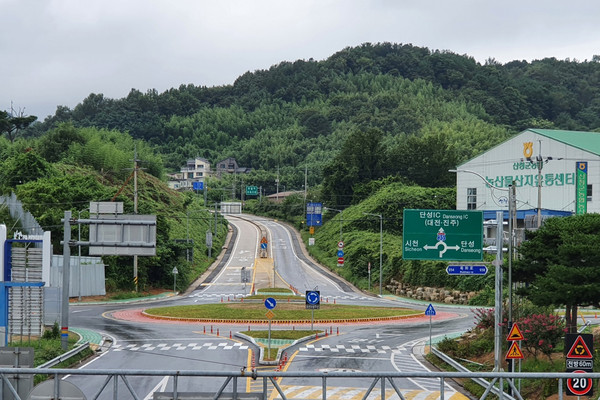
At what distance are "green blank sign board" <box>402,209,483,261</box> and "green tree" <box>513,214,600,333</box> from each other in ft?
8.17

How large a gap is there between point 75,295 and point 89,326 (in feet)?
70.3

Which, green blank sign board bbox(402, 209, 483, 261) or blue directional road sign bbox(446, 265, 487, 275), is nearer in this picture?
blue directional road sign bbox(446, 265, 487, 275)

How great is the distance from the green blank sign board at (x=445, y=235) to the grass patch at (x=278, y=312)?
75.3 feet

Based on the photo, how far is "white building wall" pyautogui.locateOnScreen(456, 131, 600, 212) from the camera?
259 feet

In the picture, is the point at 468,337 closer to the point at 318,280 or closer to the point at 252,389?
the point at 252,389

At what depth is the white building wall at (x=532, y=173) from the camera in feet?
259

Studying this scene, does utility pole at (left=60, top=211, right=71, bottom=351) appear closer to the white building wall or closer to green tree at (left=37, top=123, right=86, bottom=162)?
the white building wall

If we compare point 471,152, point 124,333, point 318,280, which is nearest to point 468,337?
point 124,333

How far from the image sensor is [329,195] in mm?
134500

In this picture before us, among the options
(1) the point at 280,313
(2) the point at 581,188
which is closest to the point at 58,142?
(1) the point at 280,313

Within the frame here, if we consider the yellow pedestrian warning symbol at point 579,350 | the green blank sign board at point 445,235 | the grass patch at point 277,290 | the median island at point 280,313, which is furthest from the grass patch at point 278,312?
the yellow pedestrian warning symbol at point 579,350

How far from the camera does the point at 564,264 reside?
1302 inches

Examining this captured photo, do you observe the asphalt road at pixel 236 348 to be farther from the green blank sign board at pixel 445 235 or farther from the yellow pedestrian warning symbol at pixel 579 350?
the yellow pedestrian warning symbol at pixel 579 350

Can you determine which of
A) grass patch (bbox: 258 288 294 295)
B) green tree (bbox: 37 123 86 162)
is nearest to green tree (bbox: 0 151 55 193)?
green tree (bbox: 37 123 86 162)
